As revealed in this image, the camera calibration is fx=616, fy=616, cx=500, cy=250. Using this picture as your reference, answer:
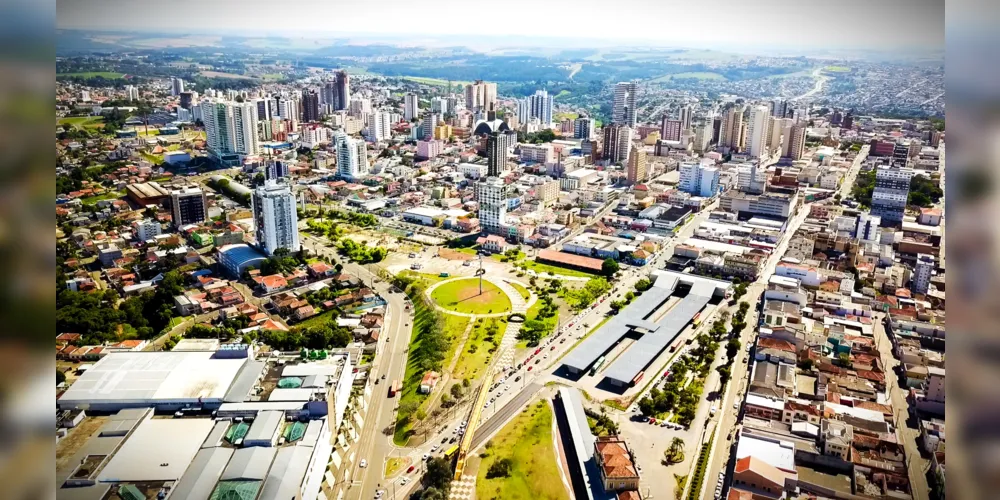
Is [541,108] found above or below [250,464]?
above

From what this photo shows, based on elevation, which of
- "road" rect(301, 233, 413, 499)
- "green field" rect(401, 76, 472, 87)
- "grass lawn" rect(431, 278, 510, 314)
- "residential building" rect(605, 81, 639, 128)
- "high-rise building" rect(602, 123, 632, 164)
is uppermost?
"green field" rect(401, 76, 472, 87)

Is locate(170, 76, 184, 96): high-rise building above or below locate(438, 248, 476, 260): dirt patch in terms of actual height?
above

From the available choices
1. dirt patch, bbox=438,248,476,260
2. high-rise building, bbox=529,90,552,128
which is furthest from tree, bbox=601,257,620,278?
high-rise building, bbox=529,90,552,128

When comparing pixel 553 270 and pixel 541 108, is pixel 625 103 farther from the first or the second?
pixel 553 270

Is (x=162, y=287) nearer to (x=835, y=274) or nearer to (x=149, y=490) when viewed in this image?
(x=149, y=490)

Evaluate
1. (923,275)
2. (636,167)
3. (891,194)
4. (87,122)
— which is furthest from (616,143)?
(87,122)

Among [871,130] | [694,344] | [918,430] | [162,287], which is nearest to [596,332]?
[694,344]

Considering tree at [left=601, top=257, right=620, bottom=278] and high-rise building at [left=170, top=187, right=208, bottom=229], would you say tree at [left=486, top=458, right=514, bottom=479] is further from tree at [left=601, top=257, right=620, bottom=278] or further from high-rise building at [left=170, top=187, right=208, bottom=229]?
high-rise building at [left=170, top=187, right=208, bottom=229]
